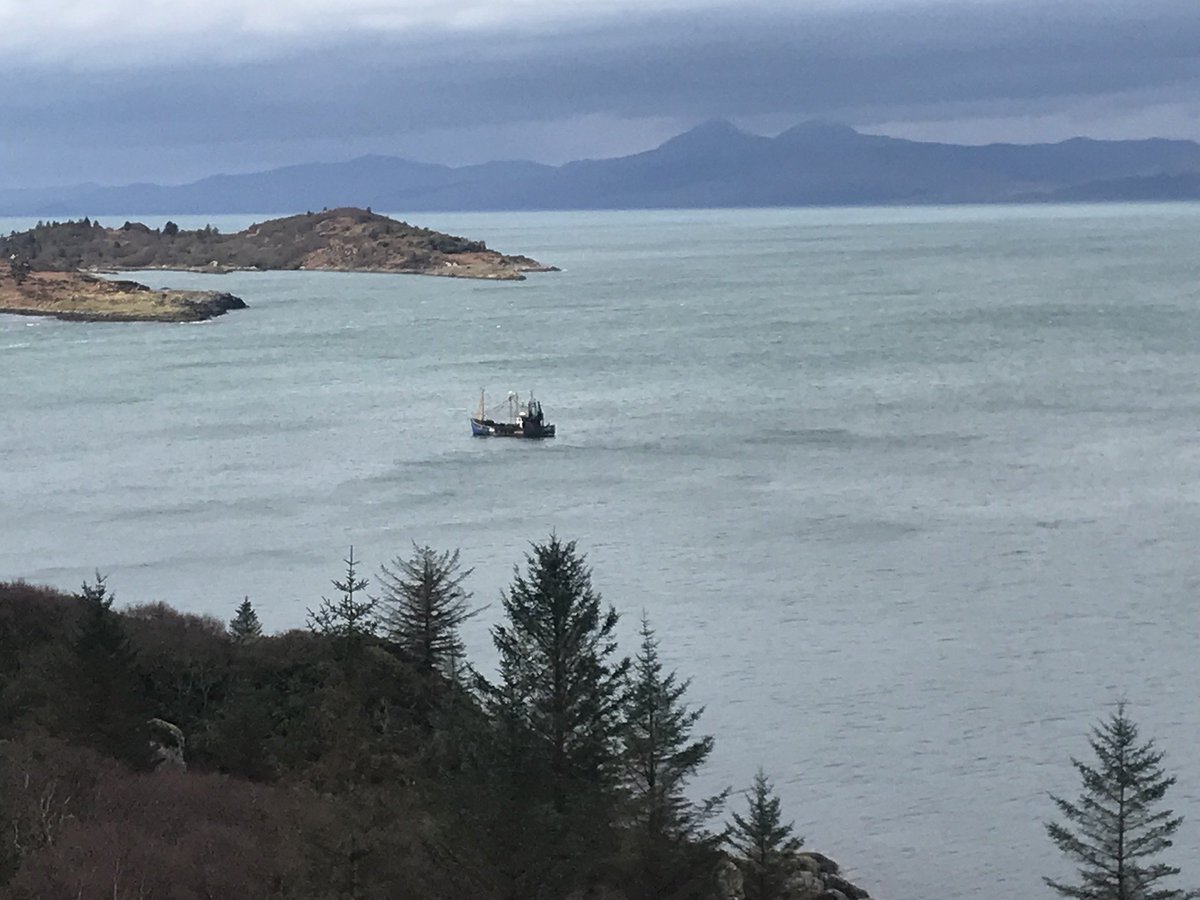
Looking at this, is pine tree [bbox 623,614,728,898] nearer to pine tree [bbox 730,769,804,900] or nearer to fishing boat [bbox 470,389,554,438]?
pine tree [bbox 730,769,804,900]

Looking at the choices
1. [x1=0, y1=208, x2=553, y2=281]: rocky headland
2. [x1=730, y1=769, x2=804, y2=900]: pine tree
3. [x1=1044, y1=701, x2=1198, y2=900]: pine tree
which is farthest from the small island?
[x1=1044, y1=701, x2=1198, y2=900]: pine tree

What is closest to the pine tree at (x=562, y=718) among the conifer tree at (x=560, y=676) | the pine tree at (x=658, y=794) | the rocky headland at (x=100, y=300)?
the conifer tree at (x=560, y=676)

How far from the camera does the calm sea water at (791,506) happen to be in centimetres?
2308

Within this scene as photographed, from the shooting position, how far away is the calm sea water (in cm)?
2308

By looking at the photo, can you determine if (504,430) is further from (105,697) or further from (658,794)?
(658,794)

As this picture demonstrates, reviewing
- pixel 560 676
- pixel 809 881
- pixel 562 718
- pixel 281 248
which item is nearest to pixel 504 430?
pixel 809 881

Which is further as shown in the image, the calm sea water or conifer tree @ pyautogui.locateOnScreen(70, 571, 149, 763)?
the calm sea water

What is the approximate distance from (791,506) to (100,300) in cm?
8476

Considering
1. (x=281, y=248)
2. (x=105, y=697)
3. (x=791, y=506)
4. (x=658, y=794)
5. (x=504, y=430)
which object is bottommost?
(x=658, y=794)

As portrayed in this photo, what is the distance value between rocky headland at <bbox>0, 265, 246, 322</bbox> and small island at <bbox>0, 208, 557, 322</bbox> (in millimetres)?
157

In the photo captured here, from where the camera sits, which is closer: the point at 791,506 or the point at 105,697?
the point at 105,697

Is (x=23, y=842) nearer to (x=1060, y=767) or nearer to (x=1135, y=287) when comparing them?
(x=1060, y=767)

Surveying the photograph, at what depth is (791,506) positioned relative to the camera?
38312mm

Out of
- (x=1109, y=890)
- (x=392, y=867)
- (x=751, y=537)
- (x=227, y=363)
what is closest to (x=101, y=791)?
(x=392, y=867)
